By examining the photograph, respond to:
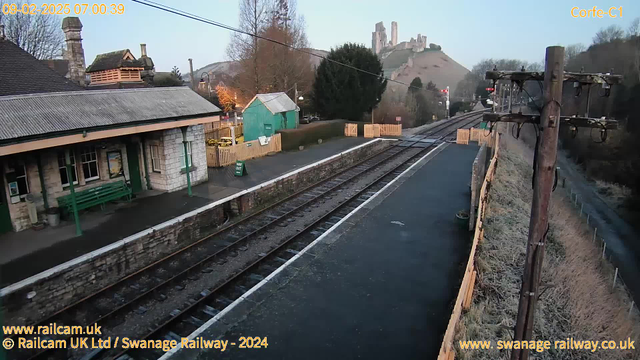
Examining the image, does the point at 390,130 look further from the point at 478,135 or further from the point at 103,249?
the point at 103,249

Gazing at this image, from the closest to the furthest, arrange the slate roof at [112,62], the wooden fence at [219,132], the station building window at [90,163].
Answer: the station building window at [90,163], the slate roof at [112,62], the wooden fence at [219,132]

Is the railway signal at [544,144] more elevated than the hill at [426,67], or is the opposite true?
the hill at [426,67]

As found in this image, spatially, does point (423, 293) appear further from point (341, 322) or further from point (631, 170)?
point (631, 170)

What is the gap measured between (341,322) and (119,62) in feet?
52.0

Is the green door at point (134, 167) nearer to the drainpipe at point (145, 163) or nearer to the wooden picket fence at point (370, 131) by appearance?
the drainpipe at point (145, 163)

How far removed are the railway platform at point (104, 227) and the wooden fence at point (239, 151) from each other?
1.12m

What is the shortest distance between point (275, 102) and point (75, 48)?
1261 centimetres

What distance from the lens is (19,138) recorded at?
950 centimetres

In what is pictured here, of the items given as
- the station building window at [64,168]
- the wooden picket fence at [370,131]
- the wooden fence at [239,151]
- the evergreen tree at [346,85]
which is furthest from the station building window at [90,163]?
the evergreen tree at [346,85]

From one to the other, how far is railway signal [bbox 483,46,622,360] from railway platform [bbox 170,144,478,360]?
2270 millimetres

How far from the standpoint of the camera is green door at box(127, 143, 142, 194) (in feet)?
47.6

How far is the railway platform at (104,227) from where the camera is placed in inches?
364

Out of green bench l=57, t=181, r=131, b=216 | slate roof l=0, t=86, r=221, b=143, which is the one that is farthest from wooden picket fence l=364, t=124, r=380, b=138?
green bench l=57, t=181, r=131, b=216

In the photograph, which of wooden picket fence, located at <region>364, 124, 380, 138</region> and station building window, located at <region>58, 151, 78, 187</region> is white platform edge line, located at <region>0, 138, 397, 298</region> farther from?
wooden picket fence, located at <region>364, 124, 380, 138</region>
